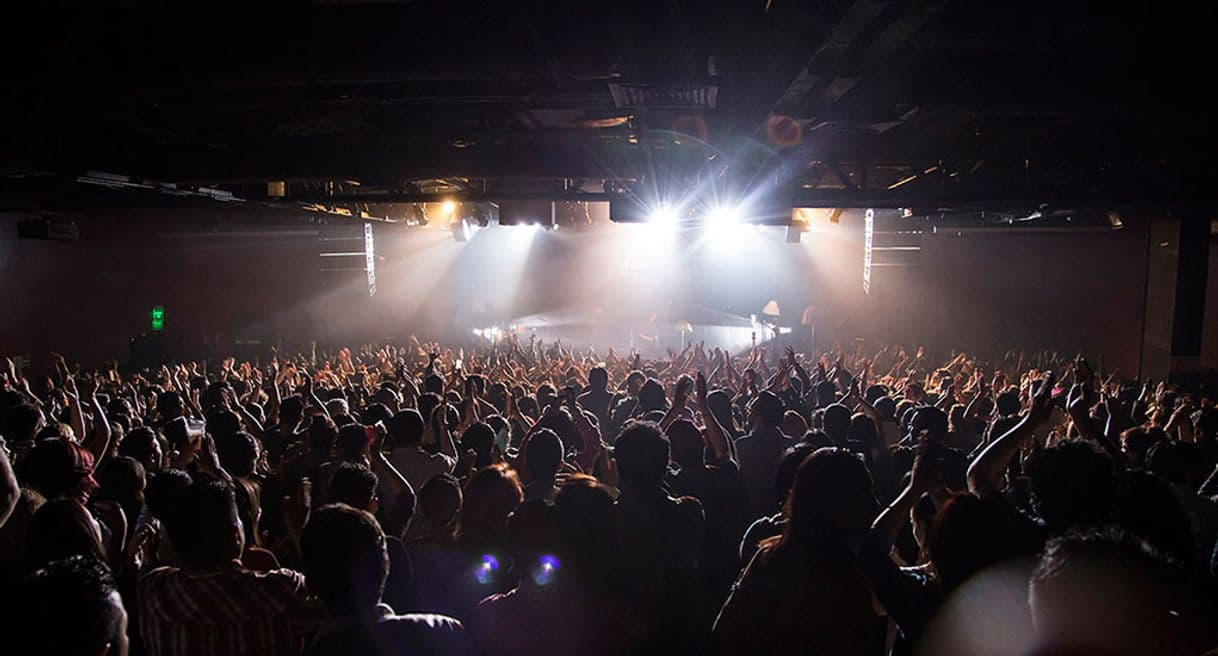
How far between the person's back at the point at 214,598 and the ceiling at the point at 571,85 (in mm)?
2584

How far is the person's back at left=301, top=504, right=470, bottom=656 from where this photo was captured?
174 cm

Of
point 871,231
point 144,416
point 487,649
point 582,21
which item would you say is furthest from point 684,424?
point 871,231

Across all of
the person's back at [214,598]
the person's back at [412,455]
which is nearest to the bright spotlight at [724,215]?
the person's back at [412,455]

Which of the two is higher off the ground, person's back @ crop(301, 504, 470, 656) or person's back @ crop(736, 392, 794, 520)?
person's back @ crop(301, 504, 470, 656)

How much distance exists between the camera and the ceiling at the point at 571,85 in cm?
358

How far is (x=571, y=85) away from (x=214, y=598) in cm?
353

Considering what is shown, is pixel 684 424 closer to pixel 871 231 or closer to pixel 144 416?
pixel 144 416

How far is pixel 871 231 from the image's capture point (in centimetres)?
1606

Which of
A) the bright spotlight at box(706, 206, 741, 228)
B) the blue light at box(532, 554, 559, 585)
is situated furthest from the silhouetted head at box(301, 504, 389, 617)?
the bright spotlight at box(706, 206, 741, 228)

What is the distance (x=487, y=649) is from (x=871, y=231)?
15654 mm

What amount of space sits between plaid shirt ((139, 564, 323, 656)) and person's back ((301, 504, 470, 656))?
1.14 feet

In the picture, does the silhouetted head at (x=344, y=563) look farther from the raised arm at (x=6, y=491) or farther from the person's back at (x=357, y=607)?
the raised arm at (x=6, y=491)

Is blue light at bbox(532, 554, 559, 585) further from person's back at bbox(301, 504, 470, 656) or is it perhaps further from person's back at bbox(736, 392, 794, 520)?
person's back at bbox(736, 392, 794, 520)

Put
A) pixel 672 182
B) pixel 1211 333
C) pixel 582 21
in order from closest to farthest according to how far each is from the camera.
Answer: pixel 582 21, pixel 672 182, pixel 1211 333
